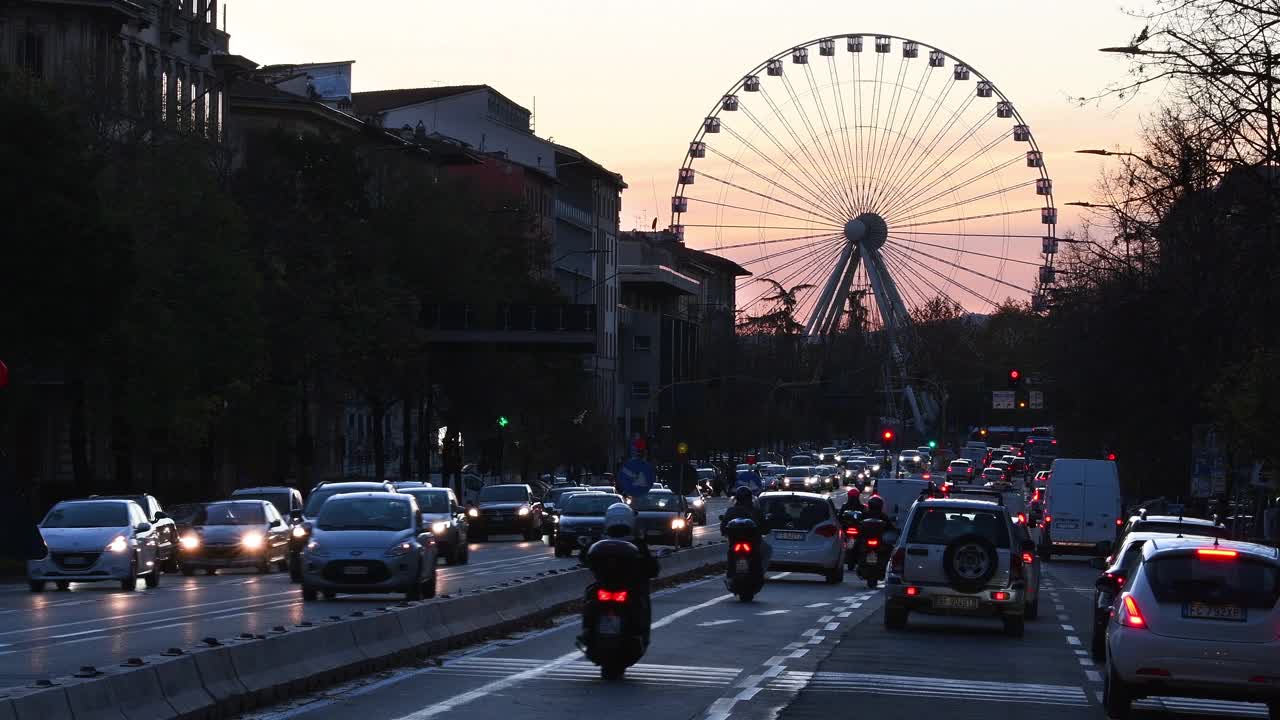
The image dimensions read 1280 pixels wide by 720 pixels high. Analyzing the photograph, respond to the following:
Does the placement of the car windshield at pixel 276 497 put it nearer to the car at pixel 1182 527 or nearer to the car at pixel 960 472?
the car at pixel 1182 527

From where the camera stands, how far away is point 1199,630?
17.6 metres

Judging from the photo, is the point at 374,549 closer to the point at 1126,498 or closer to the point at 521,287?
the point at 521,287

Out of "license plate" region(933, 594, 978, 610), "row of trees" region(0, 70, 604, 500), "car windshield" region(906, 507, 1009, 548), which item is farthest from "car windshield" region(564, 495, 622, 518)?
"license plate" region(933, 594, 978, 610)

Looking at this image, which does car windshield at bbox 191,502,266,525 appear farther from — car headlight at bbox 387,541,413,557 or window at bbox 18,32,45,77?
window at bbox 18,32,45,77

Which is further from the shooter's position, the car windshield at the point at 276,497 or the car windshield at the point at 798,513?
the car windshield at the point at 276,497

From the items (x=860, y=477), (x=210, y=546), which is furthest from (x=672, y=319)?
(x=210, y=546)

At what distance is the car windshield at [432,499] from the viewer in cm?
4819

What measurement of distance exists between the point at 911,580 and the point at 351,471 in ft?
268

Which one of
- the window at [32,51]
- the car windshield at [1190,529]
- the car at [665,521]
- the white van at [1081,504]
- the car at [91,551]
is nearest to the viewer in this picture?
the car windshield at [1190,529]

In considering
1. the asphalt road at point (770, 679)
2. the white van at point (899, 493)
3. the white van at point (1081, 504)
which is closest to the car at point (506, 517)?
the white van at point (899, 493)

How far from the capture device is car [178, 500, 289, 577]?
153 ft

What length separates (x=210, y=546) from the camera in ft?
153

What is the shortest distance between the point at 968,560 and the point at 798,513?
1324 cm

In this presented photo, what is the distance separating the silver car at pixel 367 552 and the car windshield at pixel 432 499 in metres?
13.4
